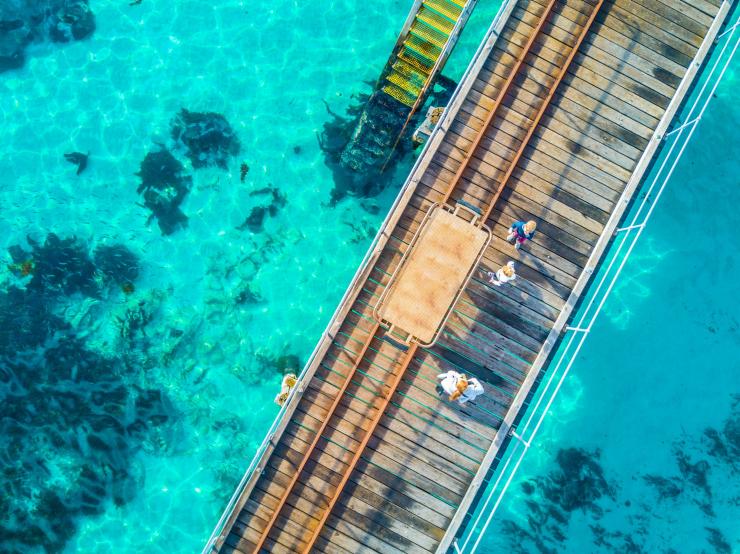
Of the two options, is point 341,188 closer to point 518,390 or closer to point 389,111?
point 389,111

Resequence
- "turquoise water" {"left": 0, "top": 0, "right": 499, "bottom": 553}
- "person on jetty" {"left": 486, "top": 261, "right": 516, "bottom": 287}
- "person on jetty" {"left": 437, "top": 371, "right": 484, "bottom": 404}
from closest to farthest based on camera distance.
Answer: "person on jetty" {"left": 437, "top": 371, "right": 484, "bottom": 404} → "person on jetty" {"left": 486, "top": 261, "right": 516, "bottom": 287} → "turquoise water" {"left": 0, "top": 0, "right": 499, "bottom": 553}

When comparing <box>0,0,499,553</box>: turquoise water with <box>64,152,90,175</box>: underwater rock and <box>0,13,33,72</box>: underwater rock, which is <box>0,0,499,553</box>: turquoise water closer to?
<box>64,152,90,175</box>: underwater rock

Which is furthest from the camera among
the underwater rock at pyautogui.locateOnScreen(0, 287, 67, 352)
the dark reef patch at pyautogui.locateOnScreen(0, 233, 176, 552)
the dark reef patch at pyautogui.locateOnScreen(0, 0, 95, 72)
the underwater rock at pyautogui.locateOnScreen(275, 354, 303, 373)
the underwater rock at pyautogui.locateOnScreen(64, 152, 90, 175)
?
the dark reef patch at pyautogui.locateOnScreen(0, 0, 95, 72)

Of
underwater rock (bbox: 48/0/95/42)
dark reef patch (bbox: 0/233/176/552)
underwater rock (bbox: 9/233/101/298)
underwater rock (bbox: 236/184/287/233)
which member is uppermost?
underwater rock (bbox: 48/0/95/42)

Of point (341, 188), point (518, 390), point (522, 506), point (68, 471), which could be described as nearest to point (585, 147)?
point (518, 390)

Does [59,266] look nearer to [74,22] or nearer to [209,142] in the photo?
Answer: [209,142]

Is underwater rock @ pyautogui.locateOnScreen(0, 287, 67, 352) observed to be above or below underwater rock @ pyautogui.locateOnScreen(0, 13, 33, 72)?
below

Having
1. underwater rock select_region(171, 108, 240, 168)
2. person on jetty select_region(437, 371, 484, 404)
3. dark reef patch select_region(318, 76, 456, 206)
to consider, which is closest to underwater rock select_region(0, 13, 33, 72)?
underwater rock select_region(171, 108, 240, 168)
